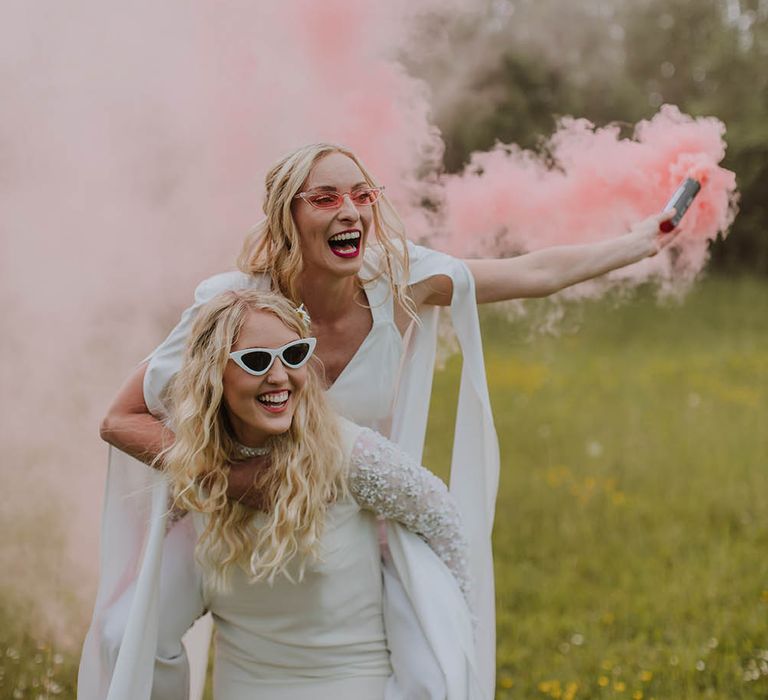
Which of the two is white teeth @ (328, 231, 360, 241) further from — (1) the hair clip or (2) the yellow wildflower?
(2) the yellow wildflower

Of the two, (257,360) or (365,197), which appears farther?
(365,197)

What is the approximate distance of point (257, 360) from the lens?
2932 mm

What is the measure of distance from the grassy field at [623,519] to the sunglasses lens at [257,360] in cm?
140

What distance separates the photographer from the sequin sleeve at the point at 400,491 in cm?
303

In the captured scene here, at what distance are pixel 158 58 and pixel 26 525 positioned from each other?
1.95 m

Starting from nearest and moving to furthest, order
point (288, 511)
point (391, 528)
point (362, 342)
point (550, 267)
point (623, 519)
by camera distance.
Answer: point (288, 511)
point (391, 528)
point (362, 342)
point (550, 267)
point (623, 519)

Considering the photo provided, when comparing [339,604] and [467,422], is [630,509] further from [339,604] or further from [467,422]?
[339,604]

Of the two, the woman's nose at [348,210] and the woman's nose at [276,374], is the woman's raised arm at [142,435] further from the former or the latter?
the woman's nose at [348,210]

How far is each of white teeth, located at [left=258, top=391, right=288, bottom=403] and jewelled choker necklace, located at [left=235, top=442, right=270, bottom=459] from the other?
0.15 m

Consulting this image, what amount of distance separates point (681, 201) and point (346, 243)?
3.77 ft

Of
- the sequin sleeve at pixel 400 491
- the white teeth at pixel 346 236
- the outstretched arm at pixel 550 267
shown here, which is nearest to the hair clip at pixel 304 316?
the white teeth at pixel 346 236

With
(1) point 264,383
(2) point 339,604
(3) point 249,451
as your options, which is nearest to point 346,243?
(1) point 264,383

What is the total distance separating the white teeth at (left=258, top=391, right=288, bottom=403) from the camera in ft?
9.75

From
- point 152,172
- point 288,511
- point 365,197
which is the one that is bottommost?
point 288,511
